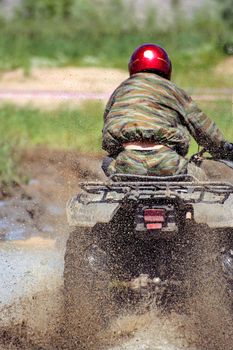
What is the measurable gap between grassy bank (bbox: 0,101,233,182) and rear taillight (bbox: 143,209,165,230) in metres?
6.95

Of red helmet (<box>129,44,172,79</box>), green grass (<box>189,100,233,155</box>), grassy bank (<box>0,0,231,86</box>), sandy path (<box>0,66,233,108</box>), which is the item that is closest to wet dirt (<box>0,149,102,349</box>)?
red helmet (<box>129,44,172,79</box>)

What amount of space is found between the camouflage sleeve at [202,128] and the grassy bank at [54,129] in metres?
6.03

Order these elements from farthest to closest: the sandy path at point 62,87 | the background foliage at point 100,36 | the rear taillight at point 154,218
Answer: the background foliage at point 100,36, the sandy path at point 62,87, the rear taillight at point 154,218

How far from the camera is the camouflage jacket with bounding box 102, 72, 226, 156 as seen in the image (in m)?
6.95

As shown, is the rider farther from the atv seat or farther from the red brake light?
the red brake light

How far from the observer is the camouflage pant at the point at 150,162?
689 centimetres

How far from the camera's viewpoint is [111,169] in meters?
7.09

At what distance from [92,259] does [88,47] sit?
19.4 m

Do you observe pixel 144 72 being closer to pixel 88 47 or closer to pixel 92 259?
pixel 92 259

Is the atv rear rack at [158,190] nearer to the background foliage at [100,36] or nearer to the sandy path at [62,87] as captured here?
the sandy path at [62,87]

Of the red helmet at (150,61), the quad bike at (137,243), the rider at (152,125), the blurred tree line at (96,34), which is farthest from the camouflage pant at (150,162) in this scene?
the blurred tree line at (96,34)

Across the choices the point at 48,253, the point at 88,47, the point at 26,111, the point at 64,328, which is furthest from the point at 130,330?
the point at 88,47

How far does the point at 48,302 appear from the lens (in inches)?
295

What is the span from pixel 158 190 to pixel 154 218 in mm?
200
